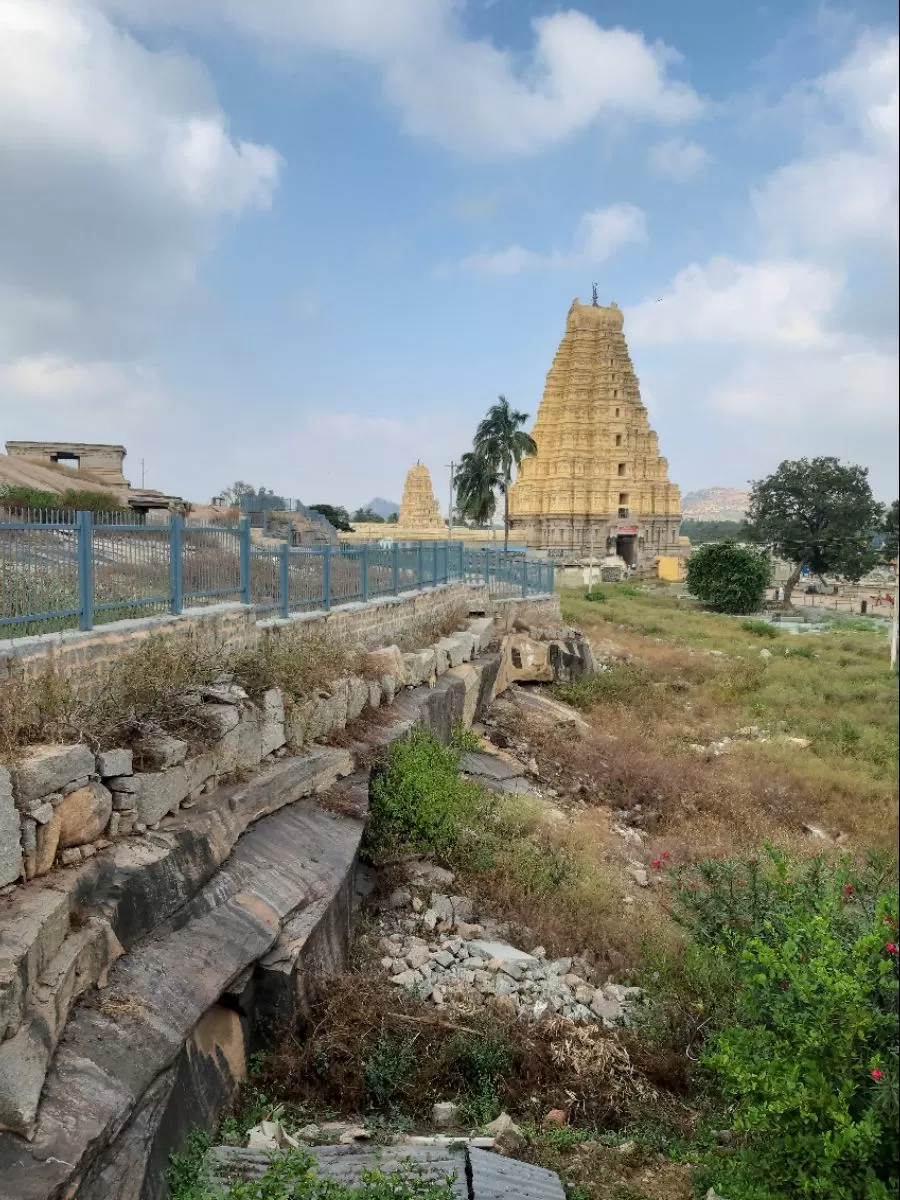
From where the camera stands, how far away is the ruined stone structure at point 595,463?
51.0 m

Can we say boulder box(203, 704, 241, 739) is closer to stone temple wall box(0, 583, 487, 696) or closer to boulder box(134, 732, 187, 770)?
boulder box(134, 732, 187, 770)

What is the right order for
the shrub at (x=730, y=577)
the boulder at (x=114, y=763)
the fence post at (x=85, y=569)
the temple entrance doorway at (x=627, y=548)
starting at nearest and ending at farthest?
the boulder at (x=114, y=763), the fence post at (x=85, y=569), the shrub at (x=730, y=577), the temple entrance doorway at (x=627, y=548)

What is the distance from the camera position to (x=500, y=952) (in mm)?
5965

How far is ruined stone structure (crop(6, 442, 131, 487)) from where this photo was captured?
19.4 meters

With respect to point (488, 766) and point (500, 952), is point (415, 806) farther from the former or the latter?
point (488, 766)

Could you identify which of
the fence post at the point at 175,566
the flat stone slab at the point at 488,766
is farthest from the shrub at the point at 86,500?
the flat stone slab at the point at 488,766

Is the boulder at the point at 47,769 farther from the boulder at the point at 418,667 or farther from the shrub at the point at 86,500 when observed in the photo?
the shrub at the point at 86,500

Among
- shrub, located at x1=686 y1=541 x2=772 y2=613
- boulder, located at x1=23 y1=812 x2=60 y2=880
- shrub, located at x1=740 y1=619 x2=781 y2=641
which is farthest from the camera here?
shrub, located at x1=686 y1=541 x2=772 y2=613

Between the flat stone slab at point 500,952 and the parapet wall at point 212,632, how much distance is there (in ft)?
10.4

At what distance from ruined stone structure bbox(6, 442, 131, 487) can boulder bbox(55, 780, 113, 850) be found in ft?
53.0

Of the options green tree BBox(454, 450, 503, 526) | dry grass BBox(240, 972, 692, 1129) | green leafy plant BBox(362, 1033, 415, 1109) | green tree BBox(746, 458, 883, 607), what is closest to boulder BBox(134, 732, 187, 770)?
dry grass BBox(240, 972, 692, 1129)

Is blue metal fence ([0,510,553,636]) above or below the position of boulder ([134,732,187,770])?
above

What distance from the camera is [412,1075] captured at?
15.0 feet

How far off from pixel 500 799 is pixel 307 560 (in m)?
3.40
